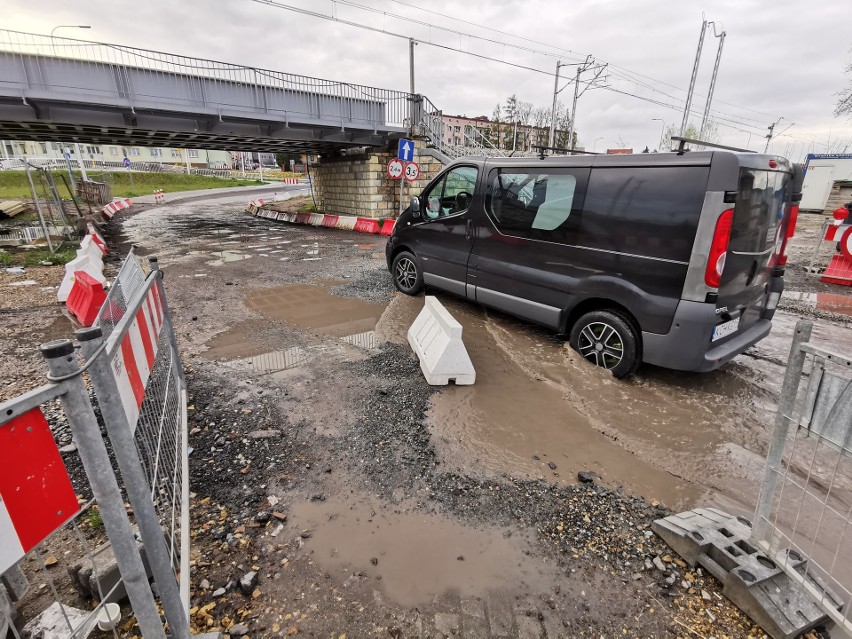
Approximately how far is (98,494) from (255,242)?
13403 mm

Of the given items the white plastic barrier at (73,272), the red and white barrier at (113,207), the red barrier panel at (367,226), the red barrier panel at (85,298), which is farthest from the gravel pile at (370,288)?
the red and white barrier at (113,207)

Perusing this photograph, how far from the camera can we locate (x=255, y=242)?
13578mm

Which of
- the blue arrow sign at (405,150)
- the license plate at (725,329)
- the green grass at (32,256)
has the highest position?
the blue arrow sign at (405,150)

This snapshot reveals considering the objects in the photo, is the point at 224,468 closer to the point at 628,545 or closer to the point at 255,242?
the point at 628,545

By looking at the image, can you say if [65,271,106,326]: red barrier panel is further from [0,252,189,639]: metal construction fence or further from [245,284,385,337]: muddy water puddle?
[0,252,189,639]: metal construction fence

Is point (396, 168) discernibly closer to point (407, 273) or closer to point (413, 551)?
point (407, 273)

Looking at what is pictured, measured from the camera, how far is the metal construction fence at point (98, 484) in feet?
3.95

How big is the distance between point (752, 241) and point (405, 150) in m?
12.6

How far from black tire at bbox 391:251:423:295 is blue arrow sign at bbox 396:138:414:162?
8719 millimetres

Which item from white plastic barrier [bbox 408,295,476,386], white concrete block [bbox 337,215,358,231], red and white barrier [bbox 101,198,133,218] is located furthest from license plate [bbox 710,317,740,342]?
red and white barrier [bbox 101,198,133,218]

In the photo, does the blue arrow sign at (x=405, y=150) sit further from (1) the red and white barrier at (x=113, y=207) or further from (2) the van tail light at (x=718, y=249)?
(1) the red and white barrier at (x=113, y=207)

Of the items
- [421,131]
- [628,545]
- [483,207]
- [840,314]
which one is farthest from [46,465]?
[421,131]

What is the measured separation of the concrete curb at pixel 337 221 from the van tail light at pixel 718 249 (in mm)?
10521

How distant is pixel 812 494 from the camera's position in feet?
9.61
